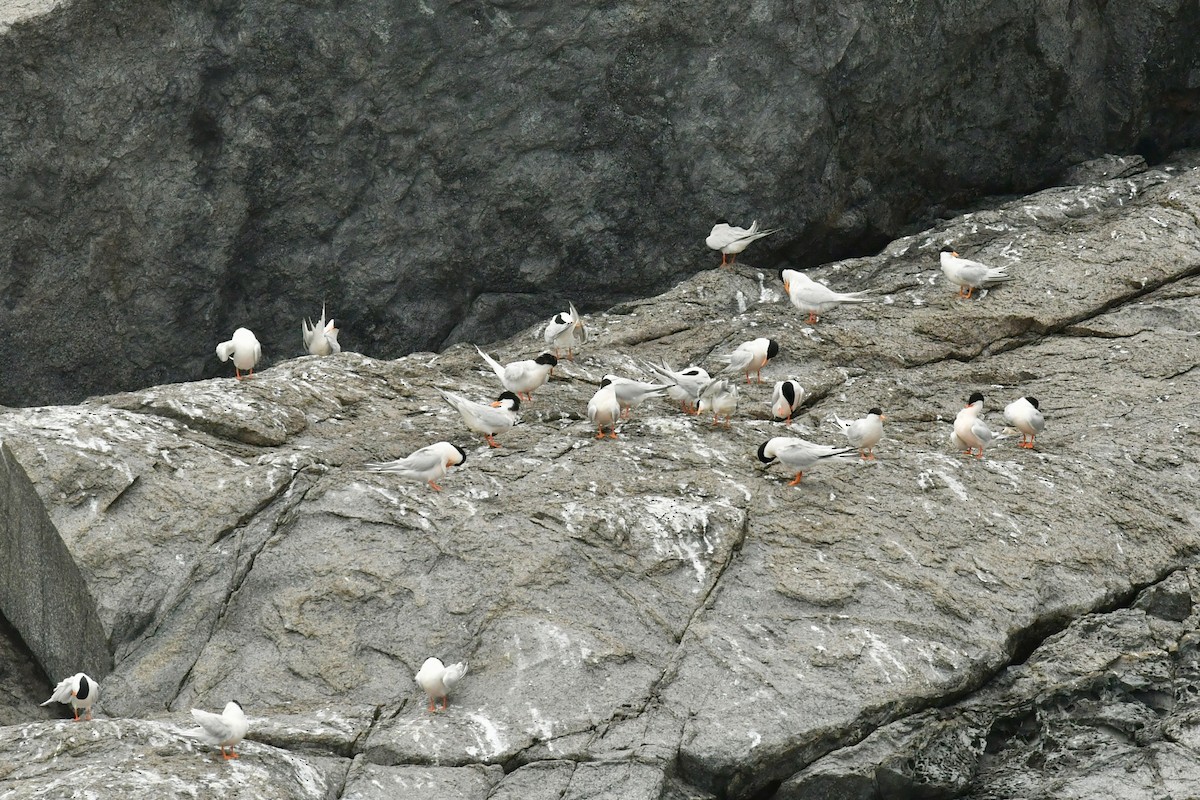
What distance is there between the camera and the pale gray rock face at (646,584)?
10.6 m

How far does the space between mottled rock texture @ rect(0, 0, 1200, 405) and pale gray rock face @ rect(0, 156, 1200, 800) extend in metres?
3.79

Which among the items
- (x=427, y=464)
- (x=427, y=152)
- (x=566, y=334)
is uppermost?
(x=427, y=152)

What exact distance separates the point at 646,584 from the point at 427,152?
25.7 feet

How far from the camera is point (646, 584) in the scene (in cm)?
1175

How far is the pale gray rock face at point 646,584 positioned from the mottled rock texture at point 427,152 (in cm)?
379

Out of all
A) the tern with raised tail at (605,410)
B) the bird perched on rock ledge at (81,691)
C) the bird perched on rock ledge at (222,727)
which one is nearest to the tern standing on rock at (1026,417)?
the tern with raised tail at (605,410)

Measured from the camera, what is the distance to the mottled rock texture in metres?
16.9

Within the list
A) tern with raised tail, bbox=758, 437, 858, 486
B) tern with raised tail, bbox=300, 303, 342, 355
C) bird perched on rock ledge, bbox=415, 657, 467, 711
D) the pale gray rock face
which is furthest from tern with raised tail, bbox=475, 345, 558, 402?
bird perched on rock ledge, bbox=415, 657, 467, 711

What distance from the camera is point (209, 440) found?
13.1m

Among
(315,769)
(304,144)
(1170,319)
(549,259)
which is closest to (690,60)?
(549,259)

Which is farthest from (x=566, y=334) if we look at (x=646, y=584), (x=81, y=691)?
(x=81, y=691)

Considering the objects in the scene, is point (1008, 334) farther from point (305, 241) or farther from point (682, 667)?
point (305, 241)

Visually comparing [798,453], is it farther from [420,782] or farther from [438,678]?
[420,782]

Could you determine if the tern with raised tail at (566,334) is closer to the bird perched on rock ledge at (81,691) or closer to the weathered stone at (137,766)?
the bird perched on rock ledge at (81,691)
